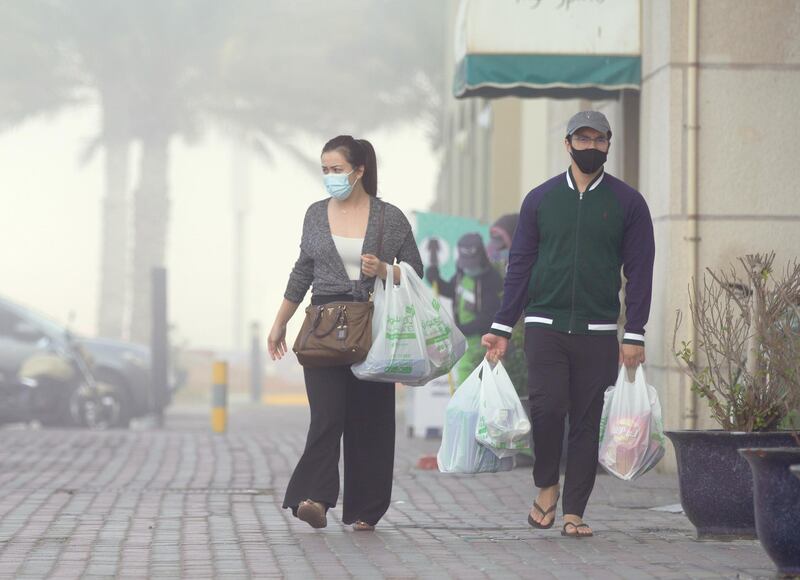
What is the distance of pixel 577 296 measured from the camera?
7.19 meters

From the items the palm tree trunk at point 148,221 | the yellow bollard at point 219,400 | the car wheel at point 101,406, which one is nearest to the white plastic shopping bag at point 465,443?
the yellow bollard at point 219,400

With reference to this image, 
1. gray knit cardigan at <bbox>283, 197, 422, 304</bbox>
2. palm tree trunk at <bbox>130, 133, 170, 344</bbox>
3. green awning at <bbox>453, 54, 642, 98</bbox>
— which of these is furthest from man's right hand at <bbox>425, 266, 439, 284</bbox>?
palm tree trunk at <bbox>130, 133, 170, 344</bbox>

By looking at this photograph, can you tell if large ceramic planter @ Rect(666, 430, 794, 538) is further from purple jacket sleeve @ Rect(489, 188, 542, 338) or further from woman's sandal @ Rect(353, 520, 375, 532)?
woman's sandal @ Rect(353, 520, 375, 532)

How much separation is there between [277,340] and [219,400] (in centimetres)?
992

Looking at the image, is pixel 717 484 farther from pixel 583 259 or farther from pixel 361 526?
pixel 361 526

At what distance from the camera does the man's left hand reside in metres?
7.16

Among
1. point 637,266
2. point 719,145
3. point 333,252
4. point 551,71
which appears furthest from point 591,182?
point 551,71

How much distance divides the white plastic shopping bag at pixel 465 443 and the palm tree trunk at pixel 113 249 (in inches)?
1128

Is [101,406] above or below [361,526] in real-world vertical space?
below

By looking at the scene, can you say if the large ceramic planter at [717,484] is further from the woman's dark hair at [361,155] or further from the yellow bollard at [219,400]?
→ the yellow bollard at [219,400]

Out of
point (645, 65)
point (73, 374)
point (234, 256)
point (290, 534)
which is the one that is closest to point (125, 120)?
point (234, 256)

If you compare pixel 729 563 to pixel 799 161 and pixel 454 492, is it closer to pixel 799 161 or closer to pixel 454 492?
pixel 454 492

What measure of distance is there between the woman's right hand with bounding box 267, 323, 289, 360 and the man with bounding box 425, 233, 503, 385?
4259 mm

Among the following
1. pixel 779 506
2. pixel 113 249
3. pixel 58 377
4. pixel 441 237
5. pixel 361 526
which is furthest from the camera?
pixel 113 249
